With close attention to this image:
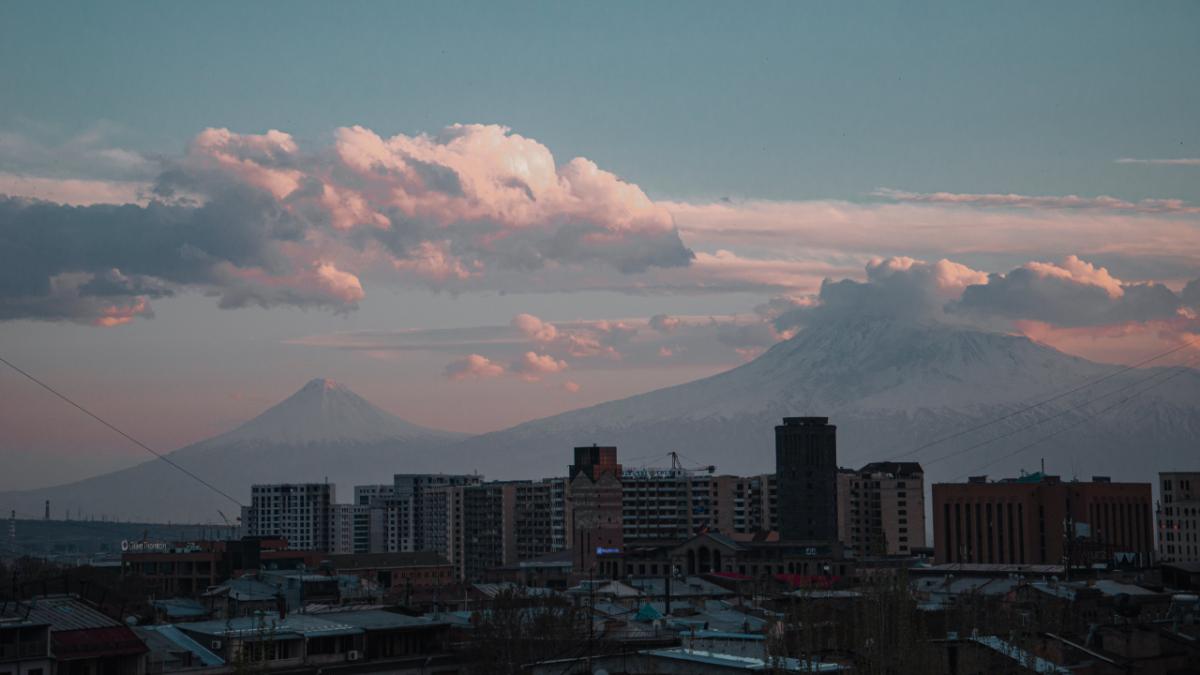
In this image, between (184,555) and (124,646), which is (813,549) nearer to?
(184,555)

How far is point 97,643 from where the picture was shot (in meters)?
58.4

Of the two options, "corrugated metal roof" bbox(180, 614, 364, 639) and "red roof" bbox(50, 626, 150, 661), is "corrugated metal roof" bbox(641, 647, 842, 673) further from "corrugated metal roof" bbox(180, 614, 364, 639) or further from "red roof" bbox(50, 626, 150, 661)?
"red roof" bbox(50, 626, 150, 661)

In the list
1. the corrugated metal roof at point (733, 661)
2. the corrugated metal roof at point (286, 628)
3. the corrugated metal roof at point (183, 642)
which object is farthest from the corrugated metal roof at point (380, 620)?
the corrugated metal roof at point (733, 661)

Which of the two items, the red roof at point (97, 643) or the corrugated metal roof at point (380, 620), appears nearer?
the red roof at point (97, 643)

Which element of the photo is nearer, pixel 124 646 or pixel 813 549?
pixel 124 646

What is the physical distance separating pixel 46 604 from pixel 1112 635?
3903 cm

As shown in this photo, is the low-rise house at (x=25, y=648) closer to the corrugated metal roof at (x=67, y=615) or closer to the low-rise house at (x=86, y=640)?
the low-rise house at (x=86, y=640)

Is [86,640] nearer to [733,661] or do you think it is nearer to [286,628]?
[286,628]

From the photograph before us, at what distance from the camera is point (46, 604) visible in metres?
60.5

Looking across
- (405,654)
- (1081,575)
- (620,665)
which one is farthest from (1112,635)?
(1081,575)

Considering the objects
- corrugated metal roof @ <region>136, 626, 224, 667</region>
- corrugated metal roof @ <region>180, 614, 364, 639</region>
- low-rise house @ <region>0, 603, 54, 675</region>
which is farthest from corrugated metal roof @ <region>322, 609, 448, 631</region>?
low-rise house @ <region>0, 603, 54, 675</region>

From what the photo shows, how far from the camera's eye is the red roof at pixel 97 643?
187ft

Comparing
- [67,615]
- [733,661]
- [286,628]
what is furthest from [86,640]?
[733,661]

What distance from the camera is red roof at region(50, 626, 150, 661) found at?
2239 inches
